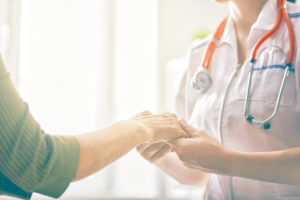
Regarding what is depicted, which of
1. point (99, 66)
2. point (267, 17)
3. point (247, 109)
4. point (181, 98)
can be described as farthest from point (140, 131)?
point (99, 66)

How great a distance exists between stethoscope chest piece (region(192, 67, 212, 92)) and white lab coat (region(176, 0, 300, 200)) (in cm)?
2

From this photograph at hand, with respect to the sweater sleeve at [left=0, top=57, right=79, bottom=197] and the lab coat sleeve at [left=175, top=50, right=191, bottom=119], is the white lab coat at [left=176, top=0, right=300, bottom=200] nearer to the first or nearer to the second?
the lab coat sleeve at [left=175, top=50, right=191, bottom=119]

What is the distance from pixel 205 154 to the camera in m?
0.90

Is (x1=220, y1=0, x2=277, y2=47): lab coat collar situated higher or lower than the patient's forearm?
higher

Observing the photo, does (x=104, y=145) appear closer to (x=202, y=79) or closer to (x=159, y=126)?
(x=159, y=126)

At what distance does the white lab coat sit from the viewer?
0.91 metres

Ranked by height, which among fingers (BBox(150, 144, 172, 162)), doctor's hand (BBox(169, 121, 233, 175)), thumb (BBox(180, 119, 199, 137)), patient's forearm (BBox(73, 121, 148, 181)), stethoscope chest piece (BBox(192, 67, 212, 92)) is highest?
stethoscope chest piece (BBox(192, 67, 212, 92))

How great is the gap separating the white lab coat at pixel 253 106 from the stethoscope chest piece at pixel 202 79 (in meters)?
0.02

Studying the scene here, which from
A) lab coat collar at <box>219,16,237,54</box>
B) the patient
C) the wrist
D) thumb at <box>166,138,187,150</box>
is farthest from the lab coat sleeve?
the patient

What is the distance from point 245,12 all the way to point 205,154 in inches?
20.9

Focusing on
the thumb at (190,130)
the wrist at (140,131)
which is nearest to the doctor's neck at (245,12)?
the thumb at (190,130)

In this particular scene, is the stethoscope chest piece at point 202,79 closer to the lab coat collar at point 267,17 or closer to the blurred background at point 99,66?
the lab coat collar at point 267,17

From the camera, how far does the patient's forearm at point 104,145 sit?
66 centimetres

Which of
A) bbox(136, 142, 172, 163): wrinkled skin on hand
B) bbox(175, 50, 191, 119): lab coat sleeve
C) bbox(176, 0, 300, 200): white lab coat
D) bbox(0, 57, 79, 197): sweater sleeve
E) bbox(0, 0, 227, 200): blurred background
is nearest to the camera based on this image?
bbox(0, 57, 79, 197): sweater sleeve
